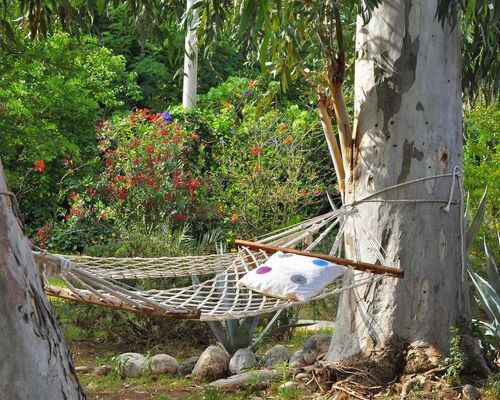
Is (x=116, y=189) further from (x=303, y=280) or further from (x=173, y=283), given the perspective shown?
(x=303, y=280)

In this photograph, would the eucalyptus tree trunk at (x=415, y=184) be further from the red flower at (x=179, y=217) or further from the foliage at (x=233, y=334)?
the red flower at (x=179, y=217)

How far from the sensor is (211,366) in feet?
18.7

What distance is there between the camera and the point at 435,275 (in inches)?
194

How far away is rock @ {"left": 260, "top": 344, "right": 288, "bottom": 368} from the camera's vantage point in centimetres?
575

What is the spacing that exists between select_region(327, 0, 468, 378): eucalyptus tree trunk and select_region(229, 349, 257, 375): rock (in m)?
0.82

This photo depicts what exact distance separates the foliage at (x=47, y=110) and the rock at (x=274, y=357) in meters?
3.40

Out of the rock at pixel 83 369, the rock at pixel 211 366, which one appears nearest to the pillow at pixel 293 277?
the rock at pixel 211 366

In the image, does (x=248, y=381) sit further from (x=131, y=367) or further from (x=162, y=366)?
(x=131, y=367)

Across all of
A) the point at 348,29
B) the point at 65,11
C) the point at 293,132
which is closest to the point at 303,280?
the point at 65,11

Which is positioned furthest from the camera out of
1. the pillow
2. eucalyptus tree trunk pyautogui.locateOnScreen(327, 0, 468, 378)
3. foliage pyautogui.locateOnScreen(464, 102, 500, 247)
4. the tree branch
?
foliage pyautogui.locateOnScreen(464, 102, 500, 247)

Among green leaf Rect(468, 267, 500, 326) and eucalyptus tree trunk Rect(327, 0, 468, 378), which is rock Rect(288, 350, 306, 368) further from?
green leaf Rect(468, 267, 500, 326)

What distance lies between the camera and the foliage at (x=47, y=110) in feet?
30.7

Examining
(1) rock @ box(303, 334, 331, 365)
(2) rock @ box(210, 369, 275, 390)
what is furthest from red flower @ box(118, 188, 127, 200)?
→ (2) rock @ box(210, 369, 275, 390)

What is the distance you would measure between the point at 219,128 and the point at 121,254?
4114 millimetres
